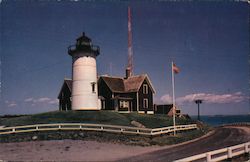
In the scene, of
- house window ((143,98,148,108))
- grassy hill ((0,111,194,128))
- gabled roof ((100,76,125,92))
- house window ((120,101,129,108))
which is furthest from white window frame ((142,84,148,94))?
grassy hill ((0,111,194,128))

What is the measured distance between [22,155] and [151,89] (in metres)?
32.1

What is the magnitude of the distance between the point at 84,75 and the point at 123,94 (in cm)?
972

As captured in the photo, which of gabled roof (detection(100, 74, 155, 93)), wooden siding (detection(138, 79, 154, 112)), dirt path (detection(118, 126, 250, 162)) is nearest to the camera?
dirt path (detection(118, 126, 250, 162))

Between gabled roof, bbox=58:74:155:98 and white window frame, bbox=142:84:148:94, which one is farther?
white window frame, bbox=142:84:148:94

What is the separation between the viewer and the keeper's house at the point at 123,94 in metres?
44.1

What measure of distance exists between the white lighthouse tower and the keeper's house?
551 cm

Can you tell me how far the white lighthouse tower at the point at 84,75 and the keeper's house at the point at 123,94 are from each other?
551 cm

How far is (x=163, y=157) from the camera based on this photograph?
58.2 ft

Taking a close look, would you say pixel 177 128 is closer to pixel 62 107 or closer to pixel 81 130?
pixel 81 130

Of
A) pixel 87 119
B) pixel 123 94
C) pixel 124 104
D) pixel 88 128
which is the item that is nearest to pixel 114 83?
pixel 123 94

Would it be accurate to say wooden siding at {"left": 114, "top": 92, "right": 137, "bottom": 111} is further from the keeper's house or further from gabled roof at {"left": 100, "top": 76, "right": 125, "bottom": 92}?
gabled roof at {"left": 100, "top": 76, "right": 125, "bottom": 92}

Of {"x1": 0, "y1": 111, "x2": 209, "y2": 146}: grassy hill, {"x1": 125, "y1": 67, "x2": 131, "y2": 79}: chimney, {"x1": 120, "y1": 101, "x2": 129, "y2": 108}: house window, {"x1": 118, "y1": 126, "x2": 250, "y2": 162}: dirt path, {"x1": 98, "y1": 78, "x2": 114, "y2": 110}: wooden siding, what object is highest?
{"x1": 125, "y1": 67, "x2": 131, "y2": 79}: chimney

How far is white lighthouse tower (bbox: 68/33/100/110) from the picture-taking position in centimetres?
3794

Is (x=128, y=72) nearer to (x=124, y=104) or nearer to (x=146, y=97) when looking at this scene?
(x=146, y=97)
